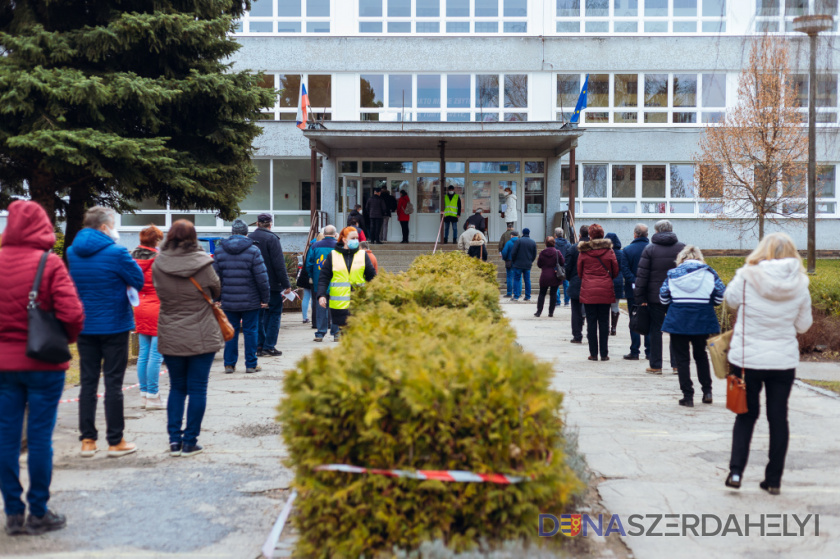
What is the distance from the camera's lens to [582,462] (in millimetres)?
5168

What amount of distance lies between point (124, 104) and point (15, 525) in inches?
492

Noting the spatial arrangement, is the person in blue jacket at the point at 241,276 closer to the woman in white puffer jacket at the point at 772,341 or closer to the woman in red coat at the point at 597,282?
the woman in red coat at the point at 597,282

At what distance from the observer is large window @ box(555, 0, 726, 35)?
95.6ft

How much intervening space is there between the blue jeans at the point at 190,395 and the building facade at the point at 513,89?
22.3 metres

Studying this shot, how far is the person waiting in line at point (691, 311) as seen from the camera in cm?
829

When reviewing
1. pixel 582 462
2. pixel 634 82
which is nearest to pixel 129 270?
pixel 582 462

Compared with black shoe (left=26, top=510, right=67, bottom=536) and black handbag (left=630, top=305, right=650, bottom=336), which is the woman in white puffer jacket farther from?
black handbag (left=630, top=305, right=650, bottom=336)

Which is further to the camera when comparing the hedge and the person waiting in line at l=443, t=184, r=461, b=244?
the person waiting in line at l=443, t=184, r=461, b=244

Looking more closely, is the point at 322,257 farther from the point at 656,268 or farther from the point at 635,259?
the point at 656,268

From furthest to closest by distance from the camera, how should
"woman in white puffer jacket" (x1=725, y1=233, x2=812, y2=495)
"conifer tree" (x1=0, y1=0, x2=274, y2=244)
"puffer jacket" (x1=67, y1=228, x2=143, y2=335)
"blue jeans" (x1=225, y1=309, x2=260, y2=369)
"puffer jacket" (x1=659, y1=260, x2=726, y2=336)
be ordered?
"conifer tree" (x1=0, y1=0, x2=274, y2=244), "blue jeans" (x1=225, y1=309, x2=260, y2=369), "puffer jacket" (x1=659, y1=260, x2=726, y2=336), "puffer jacket" (x1=67, y1=228, x2=143, y2=335), "woman in white puffer jacket" (x1=725, y1=233, x2=812, y2=495)

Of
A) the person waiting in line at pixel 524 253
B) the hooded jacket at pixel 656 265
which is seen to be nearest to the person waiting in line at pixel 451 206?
the person waiting in line at pixel 524 253

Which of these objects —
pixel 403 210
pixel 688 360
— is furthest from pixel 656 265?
pixel 403 210

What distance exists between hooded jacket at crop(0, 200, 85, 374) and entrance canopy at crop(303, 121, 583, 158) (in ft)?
61.0

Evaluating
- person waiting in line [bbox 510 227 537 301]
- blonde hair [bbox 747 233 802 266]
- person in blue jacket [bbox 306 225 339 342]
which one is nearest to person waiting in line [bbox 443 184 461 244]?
person waiting in line [bbox 510 227 537 301]
